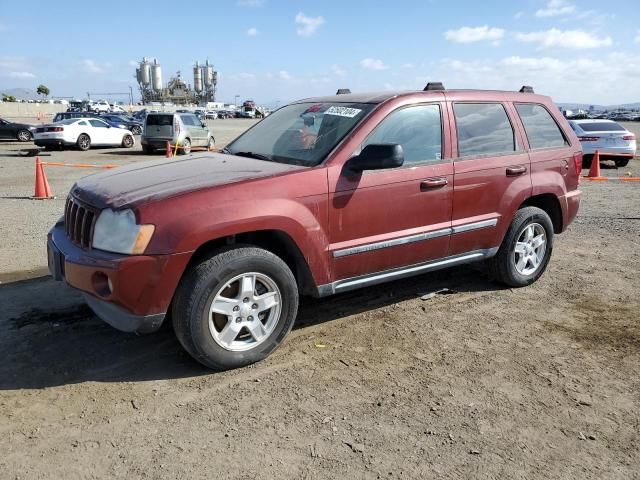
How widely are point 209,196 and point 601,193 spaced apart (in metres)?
10.3

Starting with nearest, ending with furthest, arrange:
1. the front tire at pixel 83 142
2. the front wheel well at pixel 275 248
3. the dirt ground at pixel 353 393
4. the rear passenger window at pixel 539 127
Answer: the dirt ground at pixel 353 393
the front wheel well at pixel 275 248
the rear passenger window at pixel 539 127
the front tire at pixel 83 142

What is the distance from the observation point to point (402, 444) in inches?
112

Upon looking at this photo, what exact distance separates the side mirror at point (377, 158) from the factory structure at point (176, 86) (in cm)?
13098

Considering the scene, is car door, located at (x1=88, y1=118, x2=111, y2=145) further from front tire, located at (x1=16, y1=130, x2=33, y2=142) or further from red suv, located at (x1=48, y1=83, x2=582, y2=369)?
red suv, located at (x1=48, y1=83, x2=582, y2=369)

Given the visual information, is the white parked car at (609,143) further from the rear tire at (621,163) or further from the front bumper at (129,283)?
the front bumper at (129,283)

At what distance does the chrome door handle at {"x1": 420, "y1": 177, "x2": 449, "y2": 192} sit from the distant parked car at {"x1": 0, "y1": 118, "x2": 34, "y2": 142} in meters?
26.2

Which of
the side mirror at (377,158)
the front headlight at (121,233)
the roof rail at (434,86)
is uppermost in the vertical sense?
the roof rail at (434,86)

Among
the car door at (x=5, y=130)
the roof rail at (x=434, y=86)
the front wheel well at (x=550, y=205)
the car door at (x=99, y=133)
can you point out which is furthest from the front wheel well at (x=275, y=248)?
the car door at (x=5, y=130)

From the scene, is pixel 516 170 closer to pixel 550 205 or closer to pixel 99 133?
pixel 550 205

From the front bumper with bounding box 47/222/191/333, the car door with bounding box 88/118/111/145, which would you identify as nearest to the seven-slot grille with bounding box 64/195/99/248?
the front bumper with bounding box 47/222/191/333

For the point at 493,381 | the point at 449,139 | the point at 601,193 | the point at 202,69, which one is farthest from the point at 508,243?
the point at 202,69

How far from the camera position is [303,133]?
437cm

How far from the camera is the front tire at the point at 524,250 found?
16.7 feet

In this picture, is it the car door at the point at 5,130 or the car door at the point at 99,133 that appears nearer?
the car door at the point at 99,133
